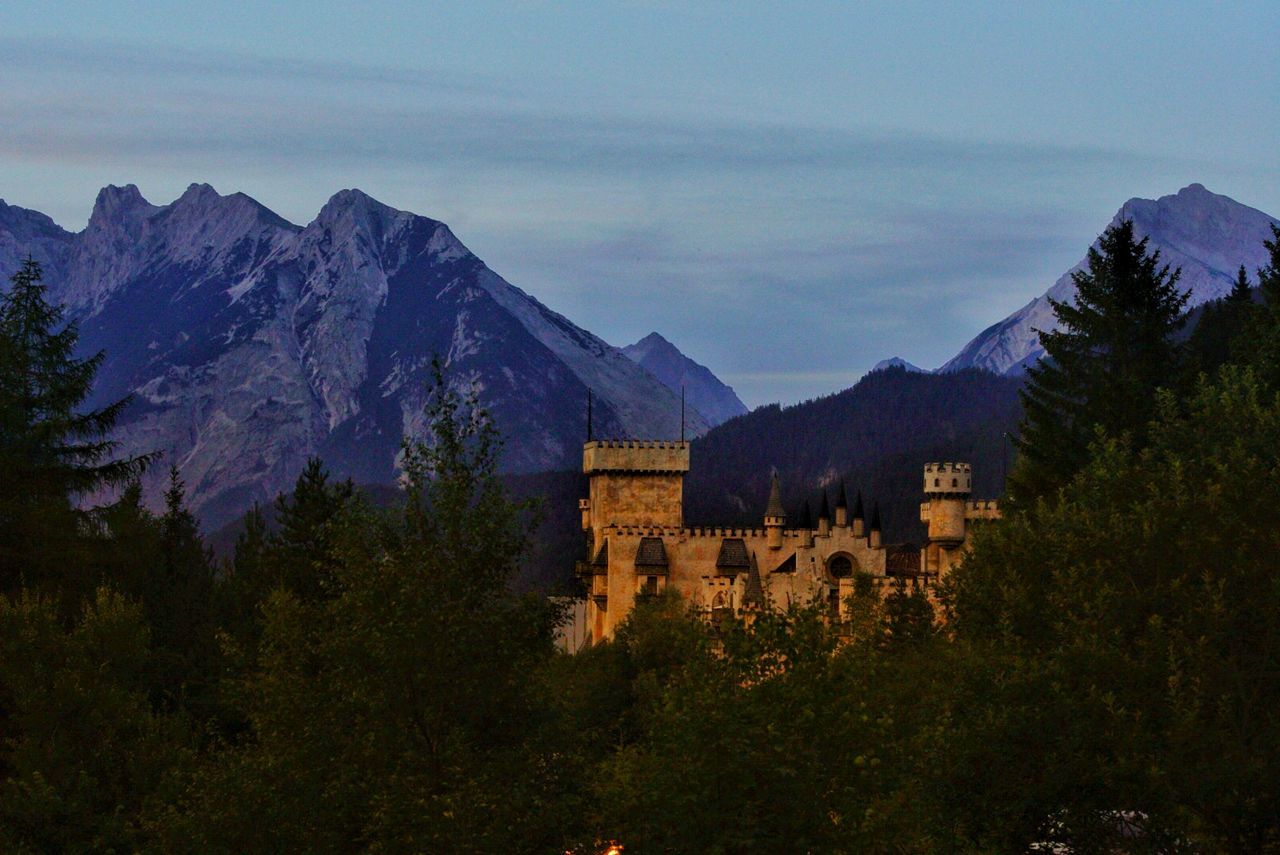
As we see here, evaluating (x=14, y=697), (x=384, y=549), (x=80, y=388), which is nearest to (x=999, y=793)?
(x=384, y=549)

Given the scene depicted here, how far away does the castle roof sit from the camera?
111m

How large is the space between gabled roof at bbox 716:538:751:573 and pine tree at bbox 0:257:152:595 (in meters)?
51.4

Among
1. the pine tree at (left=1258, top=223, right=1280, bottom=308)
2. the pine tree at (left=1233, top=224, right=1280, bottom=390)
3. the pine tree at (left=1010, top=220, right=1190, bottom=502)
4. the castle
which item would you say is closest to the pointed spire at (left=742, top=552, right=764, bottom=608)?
the castle

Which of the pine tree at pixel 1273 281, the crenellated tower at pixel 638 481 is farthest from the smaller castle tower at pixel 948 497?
the pine tree at pixel 1273 281

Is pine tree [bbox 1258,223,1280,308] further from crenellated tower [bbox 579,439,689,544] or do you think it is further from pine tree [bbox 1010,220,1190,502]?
crenellated tower [bbox 579,439,689,544]

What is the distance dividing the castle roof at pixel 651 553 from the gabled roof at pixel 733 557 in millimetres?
3207

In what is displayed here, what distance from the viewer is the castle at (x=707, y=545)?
108 metres

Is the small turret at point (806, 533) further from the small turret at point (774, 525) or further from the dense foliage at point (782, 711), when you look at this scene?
the dense foliage at point (782, 711)

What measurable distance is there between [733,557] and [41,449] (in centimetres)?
5644

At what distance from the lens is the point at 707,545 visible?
369ft

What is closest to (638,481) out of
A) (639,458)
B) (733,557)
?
(639,458)

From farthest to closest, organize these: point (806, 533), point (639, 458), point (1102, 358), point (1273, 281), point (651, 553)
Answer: point (639, 458)
point (651, 553)
point (806, 533)
point (1102, 358)
point (1273, 281)

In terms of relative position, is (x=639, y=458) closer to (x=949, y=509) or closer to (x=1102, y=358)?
(x=949, y=509)

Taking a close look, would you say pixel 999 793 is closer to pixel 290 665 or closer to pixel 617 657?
pixel 290 665
